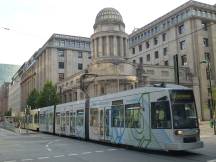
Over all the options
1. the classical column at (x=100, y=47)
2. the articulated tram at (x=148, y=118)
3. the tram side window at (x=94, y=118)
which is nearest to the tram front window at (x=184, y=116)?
the articulated tram at (x=148, y=118)

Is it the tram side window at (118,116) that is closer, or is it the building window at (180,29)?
the tram side window at (118,116)

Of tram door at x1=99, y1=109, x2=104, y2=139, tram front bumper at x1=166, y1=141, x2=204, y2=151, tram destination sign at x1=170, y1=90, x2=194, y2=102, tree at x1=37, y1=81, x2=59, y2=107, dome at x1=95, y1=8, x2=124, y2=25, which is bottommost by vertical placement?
tram front bumper at x1=166, y1=141, x2=204, y2=151

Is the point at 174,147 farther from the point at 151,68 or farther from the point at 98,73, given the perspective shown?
the point at 151,68

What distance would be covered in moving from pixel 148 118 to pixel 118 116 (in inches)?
137

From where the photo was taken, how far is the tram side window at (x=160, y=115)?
15.5 meters

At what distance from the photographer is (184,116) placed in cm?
1562

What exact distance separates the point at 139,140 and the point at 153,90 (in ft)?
8.83

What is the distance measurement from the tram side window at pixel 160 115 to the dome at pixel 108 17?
161ft

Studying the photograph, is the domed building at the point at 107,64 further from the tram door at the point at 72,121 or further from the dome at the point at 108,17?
the tram door at the point at 72,121

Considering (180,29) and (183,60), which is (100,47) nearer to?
(180,29)

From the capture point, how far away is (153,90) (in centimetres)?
1661

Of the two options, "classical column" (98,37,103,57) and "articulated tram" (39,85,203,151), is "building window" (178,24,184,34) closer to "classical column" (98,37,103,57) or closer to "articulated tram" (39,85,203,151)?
"classical column" (98,37,103,57)

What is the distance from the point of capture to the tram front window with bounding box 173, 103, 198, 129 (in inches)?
604

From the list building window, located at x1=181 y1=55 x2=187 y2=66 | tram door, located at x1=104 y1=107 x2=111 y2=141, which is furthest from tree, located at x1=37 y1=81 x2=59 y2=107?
tram door, located at x1=104 y1=107 x2=111 y2=141
